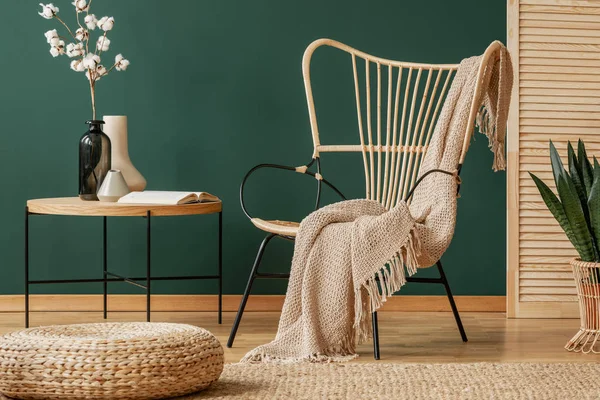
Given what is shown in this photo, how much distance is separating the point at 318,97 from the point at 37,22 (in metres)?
1.23

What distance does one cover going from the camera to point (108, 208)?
294 centimetres

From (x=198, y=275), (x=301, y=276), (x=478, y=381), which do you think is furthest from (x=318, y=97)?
(x=478, y=381)

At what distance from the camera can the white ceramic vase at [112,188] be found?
3105mm

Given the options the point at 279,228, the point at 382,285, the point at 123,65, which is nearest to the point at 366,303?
the point at 382,285

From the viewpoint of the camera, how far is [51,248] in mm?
3609

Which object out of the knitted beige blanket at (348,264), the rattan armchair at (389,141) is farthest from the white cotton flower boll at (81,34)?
the knitted beige blanket at (348,264)

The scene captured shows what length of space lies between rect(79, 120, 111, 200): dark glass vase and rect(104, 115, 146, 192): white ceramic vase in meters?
0.10

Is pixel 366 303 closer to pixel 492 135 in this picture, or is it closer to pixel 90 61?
pixel 492 135

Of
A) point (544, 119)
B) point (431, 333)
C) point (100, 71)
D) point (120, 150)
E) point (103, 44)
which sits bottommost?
point (431, 333)

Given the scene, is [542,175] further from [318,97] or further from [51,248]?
[51,248]

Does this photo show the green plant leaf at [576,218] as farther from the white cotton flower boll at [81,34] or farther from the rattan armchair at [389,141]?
the white cotton flower boll at [81,34]

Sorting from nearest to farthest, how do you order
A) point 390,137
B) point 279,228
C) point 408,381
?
point 408,381
point 279,228
point 390,137

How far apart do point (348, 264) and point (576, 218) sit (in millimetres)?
816

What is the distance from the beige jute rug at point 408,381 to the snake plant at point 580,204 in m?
0.45
